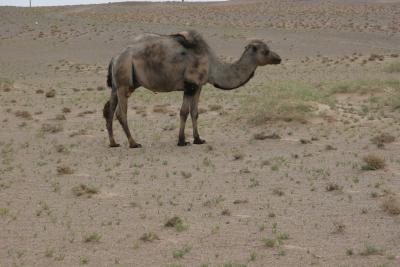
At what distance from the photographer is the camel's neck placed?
14586 mm

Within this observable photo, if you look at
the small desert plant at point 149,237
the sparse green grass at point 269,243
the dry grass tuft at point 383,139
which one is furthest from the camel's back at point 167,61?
the sparse green grass at point 269,243

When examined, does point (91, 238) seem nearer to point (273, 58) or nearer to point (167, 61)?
point (167, 61)

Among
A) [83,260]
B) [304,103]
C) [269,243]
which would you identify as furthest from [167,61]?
[83,260]

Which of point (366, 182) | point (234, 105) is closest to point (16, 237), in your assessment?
point (366, 182)

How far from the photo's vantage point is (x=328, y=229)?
29.2ft

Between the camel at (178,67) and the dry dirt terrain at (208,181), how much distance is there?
1210 millimetres

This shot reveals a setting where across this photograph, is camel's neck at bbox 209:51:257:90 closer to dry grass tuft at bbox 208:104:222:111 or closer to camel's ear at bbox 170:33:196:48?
camel's ear at bbox 170:33:196:48

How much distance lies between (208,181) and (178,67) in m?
3.46

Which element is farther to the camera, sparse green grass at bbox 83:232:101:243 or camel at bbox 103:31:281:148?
camel at bbox 103:31:281:148

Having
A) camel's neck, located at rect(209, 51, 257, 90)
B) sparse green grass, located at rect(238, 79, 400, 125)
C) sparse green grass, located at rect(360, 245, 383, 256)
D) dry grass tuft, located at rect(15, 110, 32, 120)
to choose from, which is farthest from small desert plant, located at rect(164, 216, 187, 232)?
dry grass tuft, located at rect(15, 110, 32, 120)

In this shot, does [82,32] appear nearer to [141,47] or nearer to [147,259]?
[141,47]

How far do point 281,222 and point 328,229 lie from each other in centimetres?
63

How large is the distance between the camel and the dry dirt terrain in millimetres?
1210

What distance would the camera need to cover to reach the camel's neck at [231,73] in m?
14.6
